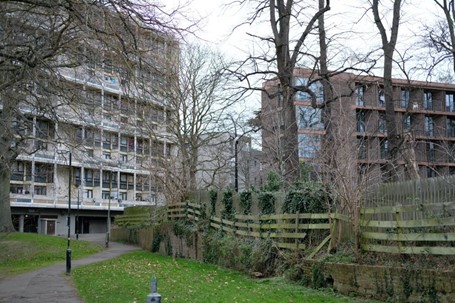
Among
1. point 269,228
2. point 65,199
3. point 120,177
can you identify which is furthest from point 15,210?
point 269,228

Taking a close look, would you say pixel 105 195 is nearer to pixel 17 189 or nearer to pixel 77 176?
pixel 77 176

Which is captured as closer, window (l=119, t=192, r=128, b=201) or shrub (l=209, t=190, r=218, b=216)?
shrub (l=209, t=190, r=218, b=216)

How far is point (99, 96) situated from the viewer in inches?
885

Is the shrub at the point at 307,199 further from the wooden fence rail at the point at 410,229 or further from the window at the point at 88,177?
→ the window at the point at 88,177

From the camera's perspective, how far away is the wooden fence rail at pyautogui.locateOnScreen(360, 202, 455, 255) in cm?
1149

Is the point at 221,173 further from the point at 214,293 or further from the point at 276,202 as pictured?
the point at 214,293

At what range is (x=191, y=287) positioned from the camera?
15.3 meters

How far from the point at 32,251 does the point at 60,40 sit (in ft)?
79.3

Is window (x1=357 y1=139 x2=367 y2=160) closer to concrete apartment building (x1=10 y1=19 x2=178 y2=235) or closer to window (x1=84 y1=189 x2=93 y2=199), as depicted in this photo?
concrete apartment building (x1=10 y1=19 x2=178 y2=235)

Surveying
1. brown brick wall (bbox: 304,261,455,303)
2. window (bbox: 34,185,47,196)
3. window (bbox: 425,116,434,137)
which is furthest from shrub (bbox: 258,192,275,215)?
window (bbox: 34,185,47,196)

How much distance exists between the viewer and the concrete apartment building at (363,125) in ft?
63.2

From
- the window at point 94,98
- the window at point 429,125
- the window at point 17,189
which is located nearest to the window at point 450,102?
the window at point 429,125

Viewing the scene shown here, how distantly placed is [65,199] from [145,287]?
192 feet

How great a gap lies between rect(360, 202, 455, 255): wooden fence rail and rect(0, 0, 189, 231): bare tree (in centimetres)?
659
